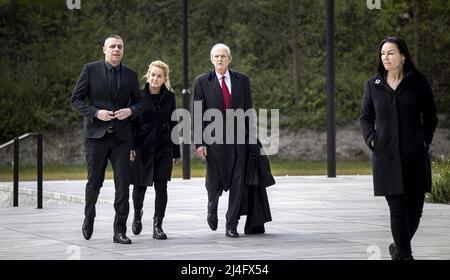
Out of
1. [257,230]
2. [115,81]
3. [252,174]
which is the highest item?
[115,81]

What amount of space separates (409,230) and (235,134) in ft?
11.1

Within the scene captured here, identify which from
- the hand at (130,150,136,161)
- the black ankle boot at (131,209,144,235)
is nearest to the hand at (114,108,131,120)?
the hand at (130,150,136,161)

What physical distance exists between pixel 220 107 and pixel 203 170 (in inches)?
750

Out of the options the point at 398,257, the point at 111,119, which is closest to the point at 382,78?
the point at 398,257

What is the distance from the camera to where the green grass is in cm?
2909

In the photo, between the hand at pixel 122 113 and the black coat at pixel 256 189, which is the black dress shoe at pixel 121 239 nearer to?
the hand at pixel 122 113

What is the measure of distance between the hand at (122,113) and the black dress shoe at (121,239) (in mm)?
1208

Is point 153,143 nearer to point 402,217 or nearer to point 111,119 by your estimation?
point 111,119

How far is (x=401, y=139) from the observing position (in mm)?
10094

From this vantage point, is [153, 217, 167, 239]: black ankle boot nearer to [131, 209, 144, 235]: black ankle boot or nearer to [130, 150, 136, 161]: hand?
[131, 209, 144, 235]: black ankle boot

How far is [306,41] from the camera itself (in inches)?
1658

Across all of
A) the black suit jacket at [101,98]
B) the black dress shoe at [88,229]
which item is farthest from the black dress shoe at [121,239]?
the black suit jacket at [101,98]

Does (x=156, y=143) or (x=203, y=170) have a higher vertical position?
(x=156, y=143)
